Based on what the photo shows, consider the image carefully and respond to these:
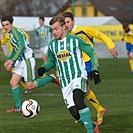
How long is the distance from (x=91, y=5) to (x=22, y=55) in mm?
59493

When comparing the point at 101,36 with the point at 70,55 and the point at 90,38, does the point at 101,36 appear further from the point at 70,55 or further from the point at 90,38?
the point at 70,55

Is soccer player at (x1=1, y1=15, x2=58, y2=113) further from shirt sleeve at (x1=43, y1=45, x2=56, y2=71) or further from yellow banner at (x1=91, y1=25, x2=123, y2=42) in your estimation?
yellow banner at (x1=91, y1=25, x2=123, y2=42)

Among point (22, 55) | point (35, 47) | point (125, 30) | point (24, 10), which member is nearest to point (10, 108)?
point (22, 55)

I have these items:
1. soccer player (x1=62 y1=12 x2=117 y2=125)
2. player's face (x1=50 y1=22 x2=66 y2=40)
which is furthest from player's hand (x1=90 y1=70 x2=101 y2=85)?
soccer player (x1=62 y1=12 x2=117 y2=125)

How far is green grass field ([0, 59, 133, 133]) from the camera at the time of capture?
395 inches

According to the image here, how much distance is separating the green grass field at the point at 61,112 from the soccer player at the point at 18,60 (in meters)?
0.51

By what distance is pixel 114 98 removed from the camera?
14.3 m

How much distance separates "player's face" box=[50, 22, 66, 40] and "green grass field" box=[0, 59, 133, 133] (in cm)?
178

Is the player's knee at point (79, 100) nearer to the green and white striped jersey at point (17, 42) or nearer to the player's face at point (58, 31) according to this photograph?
the player's face at point (58, 31)

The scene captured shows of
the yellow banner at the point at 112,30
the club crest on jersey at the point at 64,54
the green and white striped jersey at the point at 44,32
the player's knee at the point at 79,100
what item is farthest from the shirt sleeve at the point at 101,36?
the yellow banner at the point at 112,30

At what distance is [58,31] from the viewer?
8641 mm

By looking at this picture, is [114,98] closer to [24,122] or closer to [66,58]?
[24,122]

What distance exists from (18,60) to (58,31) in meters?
3.91

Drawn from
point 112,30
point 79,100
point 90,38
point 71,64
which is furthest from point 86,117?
point 112,30
